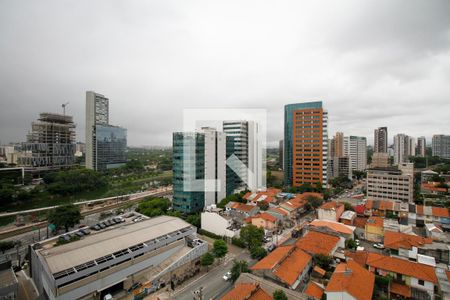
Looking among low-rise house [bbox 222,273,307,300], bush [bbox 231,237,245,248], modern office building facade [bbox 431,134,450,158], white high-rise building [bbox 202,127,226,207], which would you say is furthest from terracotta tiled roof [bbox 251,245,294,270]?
modern office building facade [bbox 431,134,450,158]

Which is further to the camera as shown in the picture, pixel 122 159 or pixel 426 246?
pixel 122 159

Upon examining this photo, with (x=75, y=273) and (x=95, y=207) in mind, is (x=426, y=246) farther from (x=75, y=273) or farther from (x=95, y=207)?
(x=95, y=207)

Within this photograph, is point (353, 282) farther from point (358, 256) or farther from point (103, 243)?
point (103, 243)

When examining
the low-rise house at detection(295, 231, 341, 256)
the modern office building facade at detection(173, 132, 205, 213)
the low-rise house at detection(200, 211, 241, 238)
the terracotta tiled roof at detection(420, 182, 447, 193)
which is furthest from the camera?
the terracotta tiled roof at detection(420, 182, 447, 193)

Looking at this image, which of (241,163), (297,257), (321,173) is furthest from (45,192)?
(321,173)

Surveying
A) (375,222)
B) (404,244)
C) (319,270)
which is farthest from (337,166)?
(319,270)

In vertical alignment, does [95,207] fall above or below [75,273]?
below

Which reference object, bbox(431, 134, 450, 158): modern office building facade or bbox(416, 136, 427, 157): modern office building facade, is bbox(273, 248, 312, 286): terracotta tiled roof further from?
bbox(416, 136, 427, 157): modern office building facade
